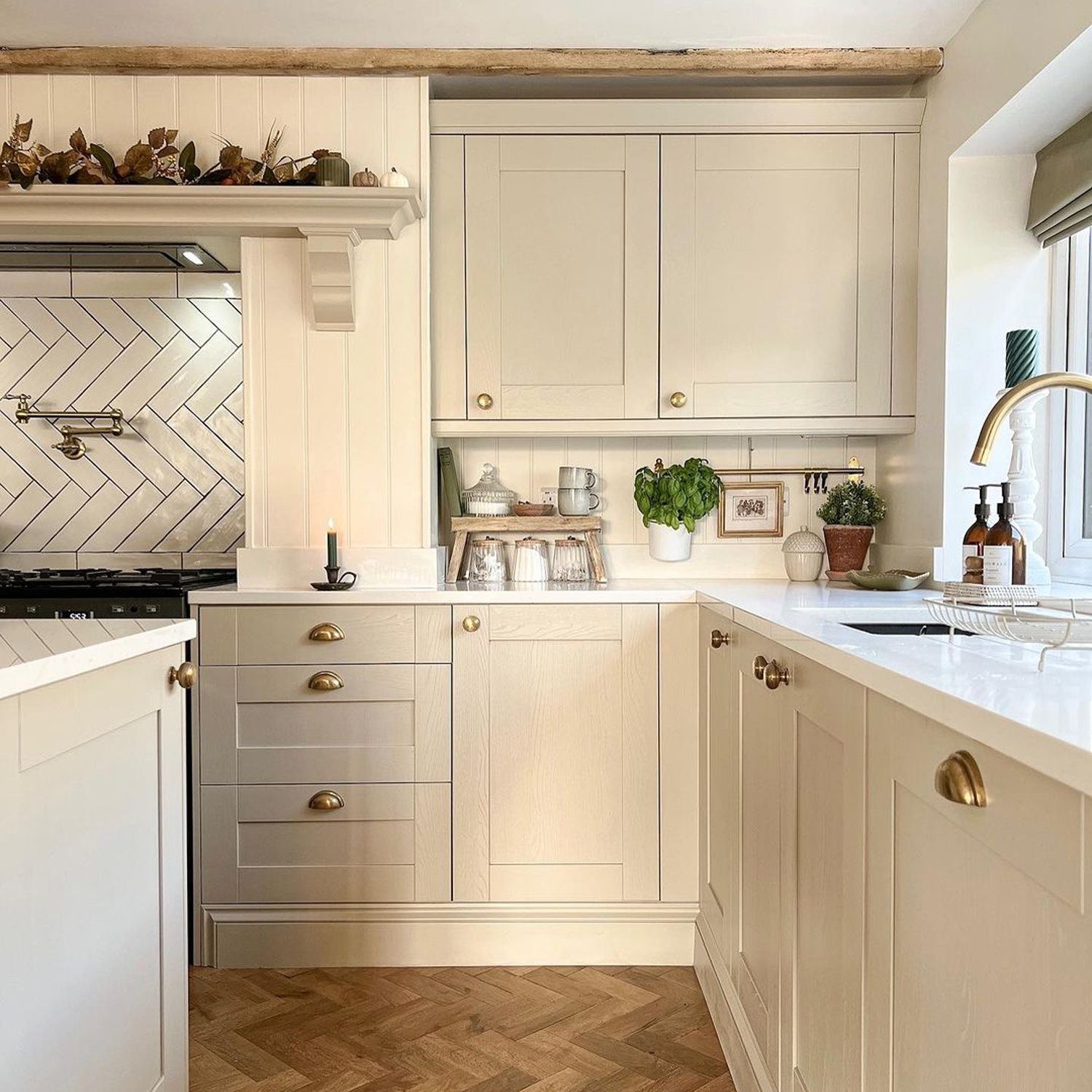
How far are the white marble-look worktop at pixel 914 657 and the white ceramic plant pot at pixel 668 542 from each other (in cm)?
40

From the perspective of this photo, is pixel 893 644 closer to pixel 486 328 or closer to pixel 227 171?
pixel 486 328

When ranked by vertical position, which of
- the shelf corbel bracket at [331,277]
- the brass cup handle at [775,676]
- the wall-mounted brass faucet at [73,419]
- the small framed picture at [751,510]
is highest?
the shelf corbel bracket at [331,277]

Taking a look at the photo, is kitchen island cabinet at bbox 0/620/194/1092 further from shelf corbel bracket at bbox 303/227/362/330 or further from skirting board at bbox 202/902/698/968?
shelf corbel bracket at bbox 303/227/362/330

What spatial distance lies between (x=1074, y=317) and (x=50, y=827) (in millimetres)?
2416

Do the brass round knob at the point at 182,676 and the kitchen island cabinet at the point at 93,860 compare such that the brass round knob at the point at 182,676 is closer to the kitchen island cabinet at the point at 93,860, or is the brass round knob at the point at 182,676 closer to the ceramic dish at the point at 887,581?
the kitchen island cabinet at the point at 93,860

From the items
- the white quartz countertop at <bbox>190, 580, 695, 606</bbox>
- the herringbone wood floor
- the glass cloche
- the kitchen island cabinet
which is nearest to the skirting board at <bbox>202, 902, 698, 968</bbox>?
the herringbone wood floor

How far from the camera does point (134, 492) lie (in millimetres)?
3002

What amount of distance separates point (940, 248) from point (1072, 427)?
0.57m

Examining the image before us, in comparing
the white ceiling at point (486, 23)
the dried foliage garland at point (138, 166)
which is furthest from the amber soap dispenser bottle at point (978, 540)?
the dried foliage garland at point (138, 166)

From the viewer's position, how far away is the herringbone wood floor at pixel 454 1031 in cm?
192

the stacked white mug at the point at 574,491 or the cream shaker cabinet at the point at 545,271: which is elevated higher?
the cream shaker cabinet at the point at 545,271

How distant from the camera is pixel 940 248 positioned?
2494 mm

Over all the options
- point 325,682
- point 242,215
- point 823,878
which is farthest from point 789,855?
point 242,215

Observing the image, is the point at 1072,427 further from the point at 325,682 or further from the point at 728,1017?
the point at 325,682
